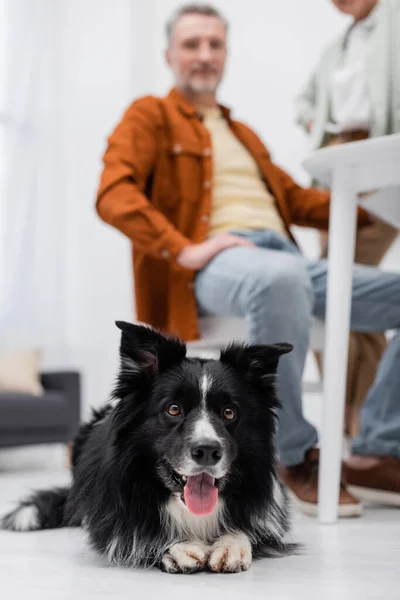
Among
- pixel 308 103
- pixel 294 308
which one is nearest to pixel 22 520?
pixel 294 308

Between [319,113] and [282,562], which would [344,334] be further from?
[319,113]

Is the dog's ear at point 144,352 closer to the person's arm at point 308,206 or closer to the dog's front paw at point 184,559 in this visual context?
the dog's front paw at point 184,559

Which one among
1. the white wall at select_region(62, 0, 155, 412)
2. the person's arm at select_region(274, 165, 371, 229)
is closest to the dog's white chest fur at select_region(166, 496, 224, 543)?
the person's arm at select_region(274, 165, 371, 229)

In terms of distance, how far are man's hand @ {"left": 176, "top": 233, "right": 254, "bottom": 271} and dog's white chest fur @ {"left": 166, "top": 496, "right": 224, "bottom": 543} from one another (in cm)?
87

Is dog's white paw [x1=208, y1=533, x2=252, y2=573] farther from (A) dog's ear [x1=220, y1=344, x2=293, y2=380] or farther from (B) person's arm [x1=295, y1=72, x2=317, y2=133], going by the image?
(B) person's arm [x1=295, y1=72, x2=317, y2=133]

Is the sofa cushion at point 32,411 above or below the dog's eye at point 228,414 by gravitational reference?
below

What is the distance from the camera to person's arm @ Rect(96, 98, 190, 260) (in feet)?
7.00

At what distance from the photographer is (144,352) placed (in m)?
1.42

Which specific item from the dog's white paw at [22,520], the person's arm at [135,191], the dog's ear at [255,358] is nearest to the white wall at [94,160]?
the person's arm at [135,191]

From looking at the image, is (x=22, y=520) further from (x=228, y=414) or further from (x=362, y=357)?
(x=362, y=357)

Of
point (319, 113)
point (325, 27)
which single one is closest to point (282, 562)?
point (319, 113)

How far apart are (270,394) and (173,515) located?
30 centimetres

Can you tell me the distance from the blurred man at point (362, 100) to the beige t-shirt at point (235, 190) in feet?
1.21

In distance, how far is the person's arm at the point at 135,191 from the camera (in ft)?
7.00
